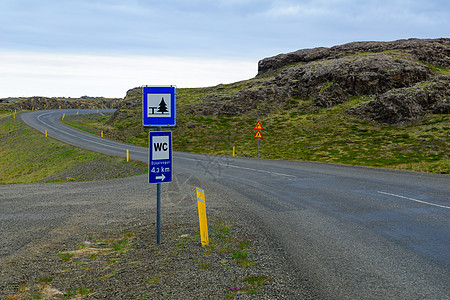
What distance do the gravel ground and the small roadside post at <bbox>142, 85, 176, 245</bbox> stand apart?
1585 mm

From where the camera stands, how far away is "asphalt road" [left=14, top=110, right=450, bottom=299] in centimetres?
504

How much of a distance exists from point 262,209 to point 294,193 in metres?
2.59

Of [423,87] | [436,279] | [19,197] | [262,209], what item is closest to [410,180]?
[262,209]

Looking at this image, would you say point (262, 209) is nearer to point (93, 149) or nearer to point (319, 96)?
point (93, 149)

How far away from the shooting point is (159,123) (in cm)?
680

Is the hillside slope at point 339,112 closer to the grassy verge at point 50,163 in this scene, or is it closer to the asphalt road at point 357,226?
the asphalt road at point 357,226

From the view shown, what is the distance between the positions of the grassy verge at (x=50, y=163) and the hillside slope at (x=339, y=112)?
1103cm

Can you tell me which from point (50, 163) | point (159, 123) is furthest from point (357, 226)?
point (50, 163)

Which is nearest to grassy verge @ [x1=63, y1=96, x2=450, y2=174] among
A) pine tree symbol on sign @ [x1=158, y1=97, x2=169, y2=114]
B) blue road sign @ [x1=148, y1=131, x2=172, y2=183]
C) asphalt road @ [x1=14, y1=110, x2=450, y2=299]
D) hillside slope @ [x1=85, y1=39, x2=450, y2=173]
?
hillside slope @ [x1=85, y1=39, x2=450, y2=173]

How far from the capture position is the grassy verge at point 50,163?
22423 mm

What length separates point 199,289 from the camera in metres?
4.87

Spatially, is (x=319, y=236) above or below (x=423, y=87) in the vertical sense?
below

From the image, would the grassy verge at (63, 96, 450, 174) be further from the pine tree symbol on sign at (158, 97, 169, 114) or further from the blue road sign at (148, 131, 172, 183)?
the pine tree symbol on sign at (158, 97, 169, 114)

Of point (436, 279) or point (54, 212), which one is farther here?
point (54, 212)
